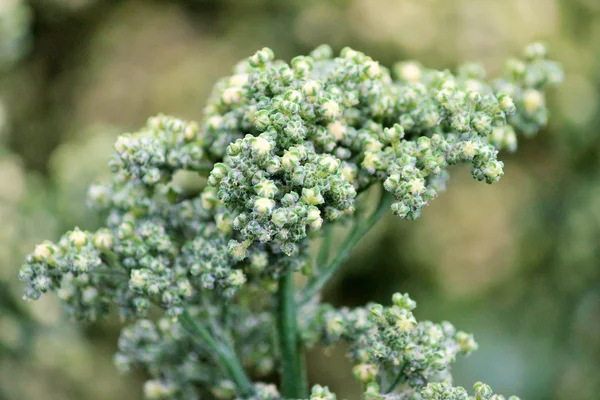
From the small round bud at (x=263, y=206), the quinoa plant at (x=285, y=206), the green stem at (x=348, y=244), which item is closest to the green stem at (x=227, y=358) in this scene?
the quinoa plant at (x=285, y=206)

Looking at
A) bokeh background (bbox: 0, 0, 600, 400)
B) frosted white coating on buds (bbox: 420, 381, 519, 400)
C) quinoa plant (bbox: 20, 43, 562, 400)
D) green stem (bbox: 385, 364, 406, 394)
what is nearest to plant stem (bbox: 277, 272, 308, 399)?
quinoa plant (bbox: 20, 43, 562, 400)

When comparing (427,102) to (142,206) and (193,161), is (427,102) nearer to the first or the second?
(193,161)

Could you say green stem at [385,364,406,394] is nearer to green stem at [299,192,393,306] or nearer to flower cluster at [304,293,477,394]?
flower cluster at [304,293,477,394]

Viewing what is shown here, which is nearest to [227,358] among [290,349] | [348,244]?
[290,349]

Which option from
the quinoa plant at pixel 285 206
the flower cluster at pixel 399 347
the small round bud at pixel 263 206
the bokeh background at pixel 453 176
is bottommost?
the flower cluster at pixel 399 347

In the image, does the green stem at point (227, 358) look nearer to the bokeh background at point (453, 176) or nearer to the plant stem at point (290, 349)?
the plant stem at point (290, 349)

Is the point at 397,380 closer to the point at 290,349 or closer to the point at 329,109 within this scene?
the point at 290,349

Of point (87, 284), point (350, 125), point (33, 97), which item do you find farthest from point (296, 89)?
point (33, 97)
